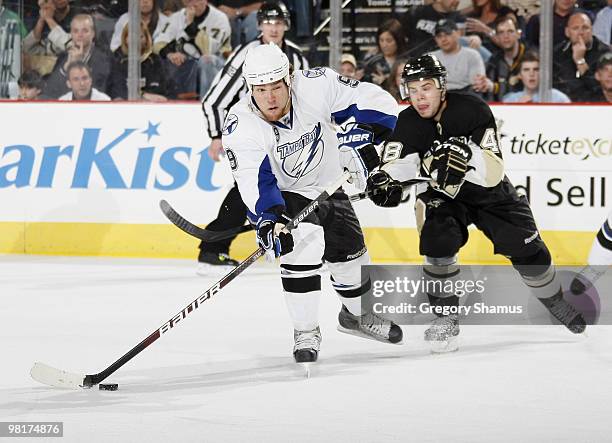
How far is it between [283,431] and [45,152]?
403 centimetres

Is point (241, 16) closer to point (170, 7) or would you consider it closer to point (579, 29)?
point (170, 7)

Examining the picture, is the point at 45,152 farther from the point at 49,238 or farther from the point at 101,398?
the point at 101,398

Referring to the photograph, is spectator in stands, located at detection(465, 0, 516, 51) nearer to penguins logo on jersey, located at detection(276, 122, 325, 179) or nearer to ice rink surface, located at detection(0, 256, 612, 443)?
ice rink surface, located at detection(0, 256, 612, 443)

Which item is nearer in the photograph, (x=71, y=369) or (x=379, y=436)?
(x=379, y=436)

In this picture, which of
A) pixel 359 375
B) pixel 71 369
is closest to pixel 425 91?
pixel 359 375

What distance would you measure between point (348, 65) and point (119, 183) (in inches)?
54.4

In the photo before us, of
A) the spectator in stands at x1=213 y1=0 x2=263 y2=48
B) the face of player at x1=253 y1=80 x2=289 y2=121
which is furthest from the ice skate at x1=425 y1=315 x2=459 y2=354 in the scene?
the spectator in stands at x1=213 y1=0 x2=263 y2=48

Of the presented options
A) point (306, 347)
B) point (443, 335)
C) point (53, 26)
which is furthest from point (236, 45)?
point (306, 347)

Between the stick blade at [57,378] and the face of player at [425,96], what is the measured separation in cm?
143

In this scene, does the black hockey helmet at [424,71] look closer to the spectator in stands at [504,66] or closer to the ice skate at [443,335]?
the ice skate at [443,335]

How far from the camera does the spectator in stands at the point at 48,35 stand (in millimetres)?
6855

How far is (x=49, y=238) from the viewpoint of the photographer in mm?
6465

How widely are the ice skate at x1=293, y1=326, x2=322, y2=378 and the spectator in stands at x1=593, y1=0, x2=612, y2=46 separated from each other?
10.3ft

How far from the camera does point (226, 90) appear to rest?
6027 mm
